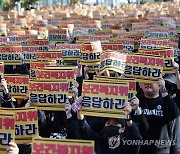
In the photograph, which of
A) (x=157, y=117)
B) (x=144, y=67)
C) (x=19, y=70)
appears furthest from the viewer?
(x=19, y=70)

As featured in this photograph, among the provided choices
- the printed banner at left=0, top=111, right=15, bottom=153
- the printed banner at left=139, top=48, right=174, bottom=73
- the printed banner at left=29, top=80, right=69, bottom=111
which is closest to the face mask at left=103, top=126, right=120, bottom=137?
the printed banner at left=0, top=111, right=15, bottom=153

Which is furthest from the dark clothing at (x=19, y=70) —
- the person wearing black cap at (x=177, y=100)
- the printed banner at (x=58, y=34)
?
the printed banner at (x=58, y=34)

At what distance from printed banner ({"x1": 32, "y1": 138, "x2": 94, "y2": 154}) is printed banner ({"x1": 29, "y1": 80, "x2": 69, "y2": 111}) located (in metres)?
2.37

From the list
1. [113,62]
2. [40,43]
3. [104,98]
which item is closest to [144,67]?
[113,62]

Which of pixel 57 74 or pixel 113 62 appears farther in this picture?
pixel 113 62

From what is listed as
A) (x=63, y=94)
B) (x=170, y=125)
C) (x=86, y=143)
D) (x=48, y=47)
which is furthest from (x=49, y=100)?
(x=48, y=47)

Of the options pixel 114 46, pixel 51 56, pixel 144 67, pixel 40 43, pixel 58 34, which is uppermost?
pixel 144 67

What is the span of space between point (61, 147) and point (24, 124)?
152cm

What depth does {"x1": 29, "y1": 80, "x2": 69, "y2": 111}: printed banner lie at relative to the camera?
738cm

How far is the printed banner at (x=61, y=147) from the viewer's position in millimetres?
4953

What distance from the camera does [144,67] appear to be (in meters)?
7.65

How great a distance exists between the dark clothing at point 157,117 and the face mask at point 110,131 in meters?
0.73

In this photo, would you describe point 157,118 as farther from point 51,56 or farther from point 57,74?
point 51,56

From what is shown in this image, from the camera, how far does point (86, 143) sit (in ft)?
16.2
